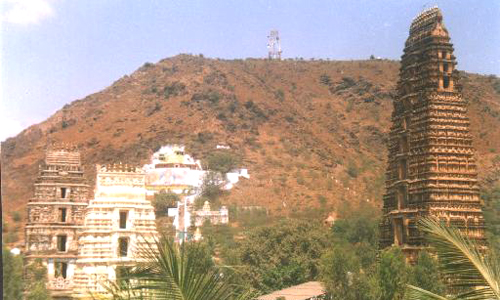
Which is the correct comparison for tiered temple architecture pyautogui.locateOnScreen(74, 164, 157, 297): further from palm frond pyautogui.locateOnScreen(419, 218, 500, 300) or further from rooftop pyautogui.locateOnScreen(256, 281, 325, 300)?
palm frond pyautogui.locateOnScreen(419, 218, 500, 300)

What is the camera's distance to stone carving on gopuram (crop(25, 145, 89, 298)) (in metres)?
34.2

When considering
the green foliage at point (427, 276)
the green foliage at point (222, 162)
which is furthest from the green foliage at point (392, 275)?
the green foliage at point (222, 162)

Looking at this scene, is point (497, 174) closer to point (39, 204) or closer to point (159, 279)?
point (39, 204)

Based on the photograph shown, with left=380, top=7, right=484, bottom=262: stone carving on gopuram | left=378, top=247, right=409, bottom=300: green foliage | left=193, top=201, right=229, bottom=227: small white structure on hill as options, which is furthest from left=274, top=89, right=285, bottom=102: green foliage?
left=378, top=247, right=409, bottom=300: green foliage

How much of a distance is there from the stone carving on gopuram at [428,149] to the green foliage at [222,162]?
5015cm

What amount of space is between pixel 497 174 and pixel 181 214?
1378 inches

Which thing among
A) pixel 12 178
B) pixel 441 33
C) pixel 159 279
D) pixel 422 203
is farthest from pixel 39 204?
pixel 12 178

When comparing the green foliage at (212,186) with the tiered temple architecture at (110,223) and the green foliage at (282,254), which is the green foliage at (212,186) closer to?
the green foliage at (282,254)

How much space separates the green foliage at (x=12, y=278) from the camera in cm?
2631

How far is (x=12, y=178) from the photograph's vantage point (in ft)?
320

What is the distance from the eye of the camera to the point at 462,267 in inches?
265

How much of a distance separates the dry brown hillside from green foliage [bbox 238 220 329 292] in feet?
92.2

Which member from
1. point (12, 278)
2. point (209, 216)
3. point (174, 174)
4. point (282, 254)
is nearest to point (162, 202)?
point (209, 216)

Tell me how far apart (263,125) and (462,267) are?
9718 cm
